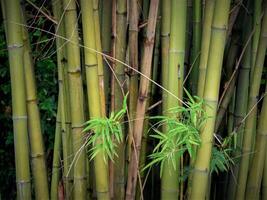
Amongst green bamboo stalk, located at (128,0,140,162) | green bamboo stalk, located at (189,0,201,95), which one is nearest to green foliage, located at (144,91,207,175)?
green bamboo stalk, located at (128,0,140,162)

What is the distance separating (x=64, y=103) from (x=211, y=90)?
46 centimetres

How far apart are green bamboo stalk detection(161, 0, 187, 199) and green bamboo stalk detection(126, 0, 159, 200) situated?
0.06 meters

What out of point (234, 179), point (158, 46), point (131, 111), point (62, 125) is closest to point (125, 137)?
point (131, 111)

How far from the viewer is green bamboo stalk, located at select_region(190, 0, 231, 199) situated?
1.06 metres

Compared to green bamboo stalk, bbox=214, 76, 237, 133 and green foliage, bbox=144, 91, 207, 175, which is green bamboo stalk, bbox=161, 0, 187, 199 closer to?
green foliage, bbox=144, 91, 207, 175

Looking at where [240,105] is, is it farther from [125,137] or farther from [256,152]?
[125,137]

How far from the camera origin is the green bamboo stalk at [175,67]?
1.12 m

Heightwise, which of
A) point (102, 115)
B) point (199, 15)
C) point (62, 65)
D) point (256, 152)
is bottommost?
point (256, 152)

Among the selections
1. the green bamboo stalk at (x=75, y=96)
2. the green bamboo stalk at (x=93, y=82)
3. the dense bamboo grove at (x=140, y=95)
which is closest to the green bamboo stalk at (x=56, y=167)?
the dense bamboo grove at (x=140, y=95)

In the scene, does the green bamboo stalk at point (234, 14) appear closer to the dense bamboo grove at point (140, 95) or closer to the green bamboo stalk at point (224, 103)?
the dense bamboo grove at point (140, 95)

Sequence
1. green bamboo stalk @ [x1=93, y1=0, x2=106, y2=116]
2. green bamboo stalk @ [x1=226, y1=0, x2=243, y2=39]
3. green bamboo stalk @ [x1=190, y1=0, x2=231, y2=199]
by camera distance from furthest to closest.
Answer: green bamboo stalk @ [x1=226, y1=0, x2=243, y2=39]
green bamboo stalk @ [x1=93, y1=0, x2=106, y2=116]
green bamboo stalk @ [x1=190, y1=0, x2=231, y2=199]

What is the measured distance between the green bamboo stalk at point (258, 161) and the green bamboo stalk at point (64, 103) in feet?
1.93

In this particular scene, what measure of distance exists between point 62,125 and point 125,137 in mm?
202

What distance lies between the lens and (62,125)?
52.1 inches
